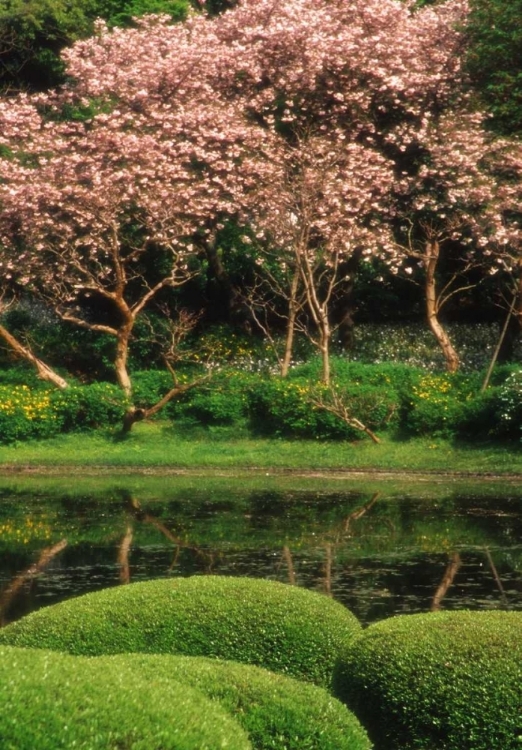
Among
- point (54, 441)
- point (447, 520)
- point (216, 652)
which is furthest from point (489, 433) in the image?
point (216, 652)

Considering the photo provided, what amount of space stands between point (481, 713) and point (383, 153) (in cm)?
2612

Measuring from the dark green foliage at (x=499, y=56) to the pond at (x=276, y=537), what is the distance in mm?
10426

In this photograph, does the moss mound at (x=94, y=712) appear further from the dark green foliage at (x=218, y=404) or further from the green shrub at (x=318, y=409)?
the dark green foliage at (x=218, y=404)

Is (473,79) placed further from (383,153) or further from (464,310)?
(464,310)

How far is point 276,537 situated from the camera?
15633 mm

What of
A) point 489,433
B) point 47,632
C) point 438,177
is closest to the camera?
point 47,632

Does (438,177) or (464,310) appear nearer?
(438,177)

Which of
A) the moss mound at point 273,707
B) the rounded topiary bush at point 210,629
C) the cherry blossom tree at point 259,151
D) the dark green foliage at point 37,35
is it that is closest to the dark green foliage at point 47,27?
the dark green foliage at point 37,35

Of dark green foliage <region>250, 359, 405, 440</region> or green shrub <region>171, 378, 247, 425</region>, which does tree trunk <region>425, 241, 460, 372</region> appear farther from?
green shrub <region>171, 378, 247, 425</region>

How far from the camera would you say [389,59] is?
29.4m

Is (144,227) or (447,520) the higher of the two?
(144,227)

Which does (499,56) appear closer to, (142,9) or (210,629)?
(142,9)

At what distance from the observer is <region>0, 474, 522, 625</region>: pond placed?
39.9 ft

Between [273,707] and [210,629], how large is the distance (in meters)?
1.52
